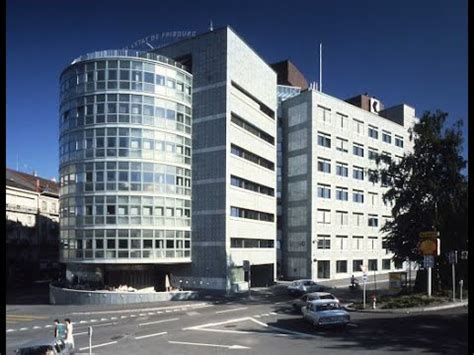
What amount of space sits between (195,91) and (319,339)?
109ft

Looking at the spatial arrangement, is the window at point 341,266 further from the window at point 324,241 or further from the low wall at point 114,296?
the low wall at point 114,296

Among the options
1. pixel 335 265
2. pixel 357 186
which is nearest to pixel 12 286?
pixel 335 265

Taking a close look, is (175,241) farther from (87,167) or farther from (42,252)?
(42,252)

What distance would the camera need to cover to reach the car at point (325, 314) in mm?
25109

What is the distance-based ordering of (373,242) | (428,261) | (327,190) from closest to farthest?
(428,261), (327,190), (373,242)

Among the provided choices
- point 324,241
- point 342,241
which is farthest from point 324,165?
point 342,241

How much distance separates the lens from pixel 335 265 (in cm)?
6462

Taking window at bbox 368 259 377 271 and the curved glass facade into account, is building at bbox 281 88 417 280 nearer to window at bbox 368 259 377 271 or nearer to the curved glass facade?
window at bbox 368 259 377 271

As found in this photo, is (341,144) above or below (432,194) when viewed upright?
above

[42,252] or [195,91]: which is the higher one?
[195,91]

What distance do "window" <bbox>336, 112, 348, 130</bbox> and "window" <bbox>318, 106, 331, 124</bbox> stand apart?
219cm

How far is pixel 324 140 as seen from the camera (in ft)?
212

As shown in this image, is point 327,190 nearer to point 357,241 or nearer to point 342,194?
point 342,194

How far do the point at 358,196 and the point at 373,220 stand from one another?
5.59 meters
